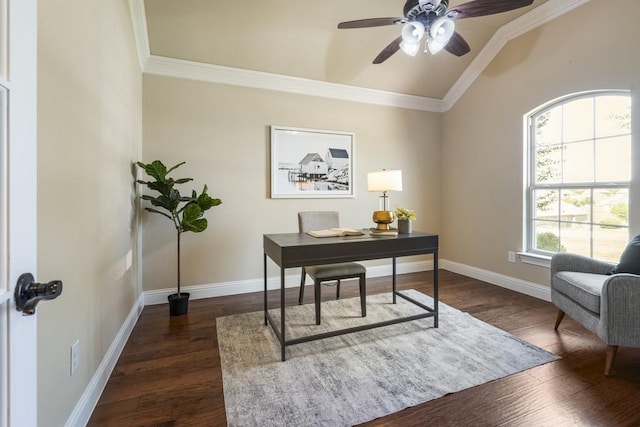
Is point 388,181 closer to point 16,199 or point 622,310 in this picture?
point 622,310

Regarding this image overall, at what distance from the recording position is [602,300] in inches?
73.4

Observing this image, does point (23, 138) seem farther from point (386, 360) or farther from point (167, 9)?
point (167, 9)

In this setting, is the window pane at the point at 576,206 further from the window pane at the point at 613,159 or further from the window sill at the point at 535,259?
the window sill at the point at 535,259

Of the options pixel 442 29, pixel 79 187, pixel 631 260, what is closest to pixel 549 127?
pixel 631 260

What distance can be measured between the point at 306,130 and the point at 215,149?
3.62ft

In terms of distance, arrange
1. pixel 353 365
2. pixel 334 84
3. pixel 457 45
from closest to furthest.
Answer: pixel 353 365, pixel 457 45, pixel 334 84

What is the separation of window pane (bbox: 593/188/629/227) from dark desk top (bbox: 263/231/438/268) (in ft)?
5.81

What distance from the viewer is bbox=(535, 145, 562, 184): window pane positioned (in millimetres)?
3158

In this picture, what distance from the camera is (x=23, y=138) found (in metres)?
0.65

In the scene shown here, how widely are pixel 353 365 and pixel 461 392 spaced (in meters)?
0.65

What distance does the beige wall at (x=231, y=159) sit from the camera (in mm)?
3088

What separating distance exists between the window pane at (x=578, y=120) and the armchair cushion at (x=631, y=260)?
1.28m

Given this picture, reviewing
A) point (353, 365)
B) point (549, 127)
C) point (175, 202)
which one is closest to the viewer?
point (353, 365)

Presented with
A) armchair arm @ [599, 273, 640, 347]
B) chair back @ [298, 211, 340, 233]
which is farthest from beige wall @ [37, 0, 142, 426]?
armchair arm @ [599, 273, 640, 347]
